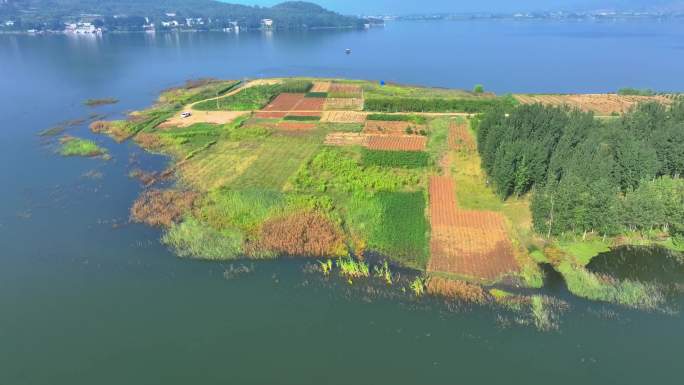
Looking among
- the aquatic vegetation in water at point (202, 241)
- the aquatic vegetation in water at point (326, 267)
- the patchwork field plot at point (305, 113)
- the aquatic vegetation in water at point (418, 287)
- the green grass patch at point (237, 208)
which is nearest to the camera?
the aquatic vegetation in water at point (418, 287)

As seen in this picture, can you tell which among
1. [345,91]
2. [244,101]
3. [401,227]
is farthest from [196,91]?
[401,227]

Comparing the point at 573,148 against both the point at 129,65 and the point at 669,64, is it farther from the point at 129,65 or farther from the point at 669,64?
the point at 129,65

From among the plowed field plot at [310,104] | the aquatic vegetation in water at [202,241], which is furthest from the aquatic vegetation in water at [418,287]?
the plowed field plot at [310,104]

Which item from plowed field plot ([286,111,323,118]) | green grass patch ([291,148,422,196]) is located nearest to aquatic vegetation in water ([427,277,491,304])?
green grass patch ([291,148,422,196])

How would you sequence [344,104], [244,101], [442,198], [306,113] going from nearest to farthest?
1. [442,198]
2. [306,113]
3. [344,104]
4. [244,101]

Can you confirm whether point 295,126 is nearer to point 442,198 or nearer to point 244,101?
point 244,101

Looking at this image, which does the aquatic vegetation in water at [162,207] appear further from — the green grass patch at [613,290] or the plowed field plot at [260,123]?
the green grass patch at [613,290]
